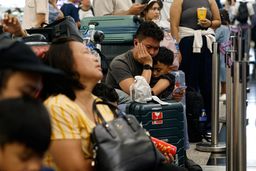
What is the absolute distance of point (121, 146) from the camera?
2.86m

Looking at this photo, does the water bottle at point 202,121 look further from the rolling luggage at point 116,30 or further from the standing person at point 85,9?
the standing person at point 85,9

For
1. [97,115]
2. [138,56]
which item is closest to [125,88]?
[138,56]

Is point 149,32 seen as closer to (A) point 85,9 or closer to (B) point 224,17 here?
(B) point 224,17

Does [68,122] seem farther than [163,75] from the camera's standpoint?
No

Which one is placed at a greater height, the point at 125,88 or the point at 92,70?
the point at 92,70

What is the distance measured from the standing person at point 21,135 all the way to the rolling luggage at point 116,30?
13.2ft

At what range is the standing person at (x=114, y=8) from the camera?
659 cm

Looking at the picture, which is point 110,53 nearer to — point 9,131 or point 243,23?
point 243,23

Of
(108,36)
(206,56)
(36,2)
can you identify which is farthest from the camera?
(206,56)

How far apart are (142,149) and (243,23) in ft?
4.93

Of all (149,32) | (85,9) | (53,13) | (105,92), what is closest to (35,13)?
(53,13)

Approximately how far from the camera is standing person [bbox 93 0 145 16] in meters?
6.59

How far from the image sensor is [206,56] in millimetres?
6895

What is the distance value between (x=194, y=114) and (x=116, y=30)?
1203 mm
